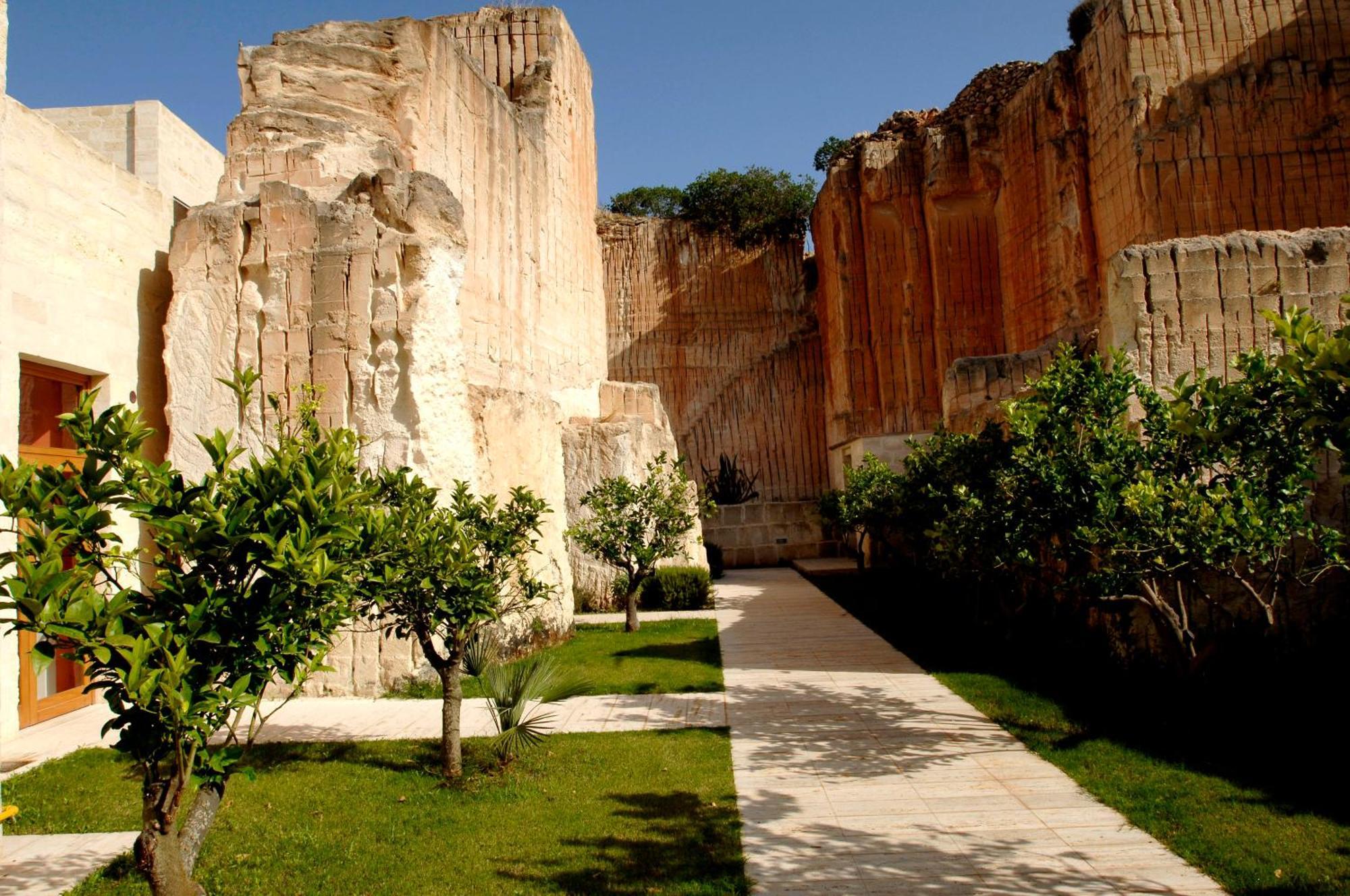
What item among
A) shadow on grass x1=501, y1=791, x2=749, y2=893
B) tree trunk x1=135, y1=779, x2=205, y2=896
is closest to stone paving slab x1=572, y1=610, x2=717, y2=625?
shadow on grass x1=501, y1=791, x2=749, y2=893

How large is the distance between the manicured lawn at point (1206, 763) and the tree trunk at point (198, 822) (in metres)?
4.11

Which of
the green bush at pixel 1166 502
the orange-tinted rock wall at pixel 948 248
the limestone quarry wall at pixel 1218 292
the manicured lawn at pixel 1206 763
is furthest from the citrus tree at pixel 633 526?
the orange-tinted rock wall at pixel 948 248

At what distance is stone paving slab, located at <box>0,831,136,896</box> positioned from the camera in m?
3.85

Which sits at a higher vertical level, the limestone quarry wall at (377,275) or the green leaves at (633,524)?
the limestone quarry wall at (377,275)

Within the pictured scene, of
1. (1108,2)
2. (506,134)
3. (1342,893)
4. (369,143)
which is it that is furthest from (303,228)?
(1108,2)

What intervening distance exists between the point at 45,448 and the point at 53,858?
4247mm

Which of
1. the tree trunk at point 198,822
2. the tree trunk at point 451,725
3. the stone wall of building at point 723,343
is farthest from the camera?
the stone wall of building at point 723,343

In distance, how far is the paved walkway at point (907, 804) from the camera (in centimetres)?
377

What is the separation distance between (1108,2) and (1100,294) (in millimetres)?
4667

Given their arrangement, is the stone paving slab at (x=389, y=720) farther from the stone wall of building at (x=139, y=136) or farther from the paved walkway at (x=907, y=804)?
the stone wall of building at (x=139, y=136)

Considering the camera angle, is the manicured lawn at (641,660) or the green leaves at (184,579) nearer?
the green leaves at (184,579)

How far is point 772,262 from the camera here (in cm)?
2567

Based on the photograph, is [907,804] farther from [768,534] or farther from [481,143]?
[768,534]

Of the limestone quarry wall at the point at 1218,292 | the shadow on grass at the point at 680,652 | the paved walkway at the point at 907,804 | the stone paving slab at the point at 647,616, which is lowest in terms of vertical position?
the paved walkway at the point at 907,804
